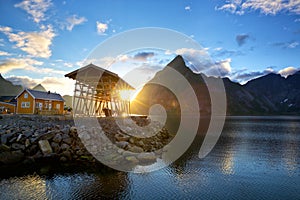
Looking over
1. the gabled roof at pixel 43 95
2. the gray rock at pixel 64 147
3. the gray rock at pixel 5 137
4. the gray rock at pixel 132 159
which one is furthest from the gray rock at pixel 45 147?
the gabled roof at pixel 43 95

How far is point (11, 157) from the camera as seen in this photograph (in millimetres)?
21656

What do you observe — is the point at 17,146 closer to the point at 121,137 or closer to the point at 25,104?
the point at 121,137

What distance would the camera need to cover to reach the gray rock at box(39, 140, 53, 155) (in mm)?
22766

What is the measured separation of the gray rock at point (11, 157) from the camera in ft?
70.3

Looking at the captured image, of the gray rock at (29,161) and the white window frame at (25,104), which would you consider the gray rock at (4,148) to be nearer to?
the gray rock at (29,161)

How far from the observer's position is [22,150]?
2277cm

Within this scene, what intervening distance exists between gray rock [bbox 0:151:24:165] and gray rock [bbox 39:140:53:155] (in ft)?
6.30

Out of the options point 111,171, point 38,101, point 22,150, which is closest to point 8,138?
point 22,150

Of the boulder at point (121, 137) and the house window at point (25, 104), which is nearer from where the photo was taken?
the boulder at point (121, 137)

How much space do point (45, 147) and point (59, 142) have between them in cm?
146

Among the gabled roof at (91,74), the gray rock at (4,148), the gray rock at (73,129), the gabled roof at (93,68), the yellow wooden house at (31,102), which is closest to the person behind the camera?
the gray rock at (4,148)

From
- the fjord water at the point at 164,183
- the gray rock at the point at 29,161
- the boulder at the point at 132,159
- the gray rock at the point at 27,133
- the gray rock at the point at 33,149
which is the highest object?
the gray rock at the point at 27,133

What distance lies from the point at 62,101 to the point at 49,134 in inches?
944

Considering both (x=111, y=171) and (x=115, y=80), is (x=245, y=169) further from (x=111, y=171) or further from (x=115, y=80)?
(x=115, y=80)
